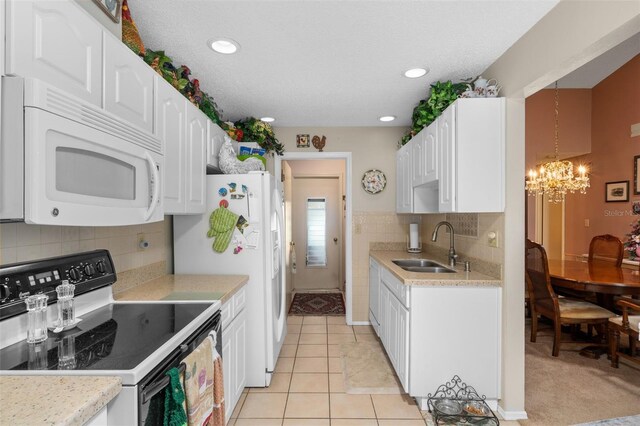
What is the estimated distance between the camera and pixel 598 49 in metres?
1.48

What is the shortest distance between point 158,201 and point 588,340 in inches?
157

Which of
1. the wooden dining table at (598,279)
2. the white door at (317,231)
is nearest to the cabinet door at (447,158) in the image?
the wooden dining table at (598,279)

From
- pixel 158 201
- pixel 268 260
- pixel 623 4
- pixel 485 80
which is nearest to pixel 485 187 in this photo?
pixel 485 80

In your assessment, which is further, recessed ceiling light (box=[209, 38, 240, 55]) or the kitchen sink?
the kitchen sink

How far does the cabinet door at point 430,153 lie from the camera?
2.45 m

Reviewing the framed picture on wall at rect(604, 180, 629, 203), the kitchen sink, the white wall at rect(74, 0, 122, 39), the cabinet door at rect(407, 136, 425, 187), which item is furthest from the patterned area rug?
the framed picture on wall at rect(604, 180, 629, 203)

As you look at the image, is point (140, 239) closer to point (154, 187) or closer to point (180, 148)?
point (180, 148)

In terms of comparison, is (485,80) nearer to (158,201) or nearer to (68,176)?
(158,201)

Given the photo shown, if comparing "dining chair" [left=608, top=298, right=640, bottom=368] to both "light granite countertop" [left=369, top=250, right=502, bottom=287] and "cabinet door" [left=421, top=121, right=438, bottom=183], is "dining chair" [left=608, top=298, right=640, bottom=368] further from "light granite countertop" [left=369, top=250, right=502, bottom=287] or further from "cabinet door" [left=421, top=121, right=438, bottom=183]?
"cabinet door" [left=421, top=121, right=438, bottom=183]

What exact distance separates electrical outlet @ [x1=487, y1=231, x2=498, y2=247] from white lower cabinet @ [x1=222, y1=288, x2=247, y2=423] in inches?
A: 70.5

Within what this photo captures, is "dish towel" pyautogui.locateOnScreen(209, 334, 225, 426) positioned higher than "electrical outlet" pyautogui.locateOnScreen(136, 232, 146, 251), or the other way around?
"electrical outlet" pyautogui.locateOnScreen(136, 232, 146, 251)

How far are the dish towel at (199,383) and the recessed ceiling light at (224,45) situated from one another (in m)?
1.68

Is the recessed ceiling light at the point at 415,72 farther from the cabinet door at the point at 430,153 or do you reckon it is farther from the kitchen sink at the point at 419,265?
the kitchen sink at the point at 419,265

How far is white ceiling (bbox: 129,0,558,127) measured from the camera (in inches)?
64.0
